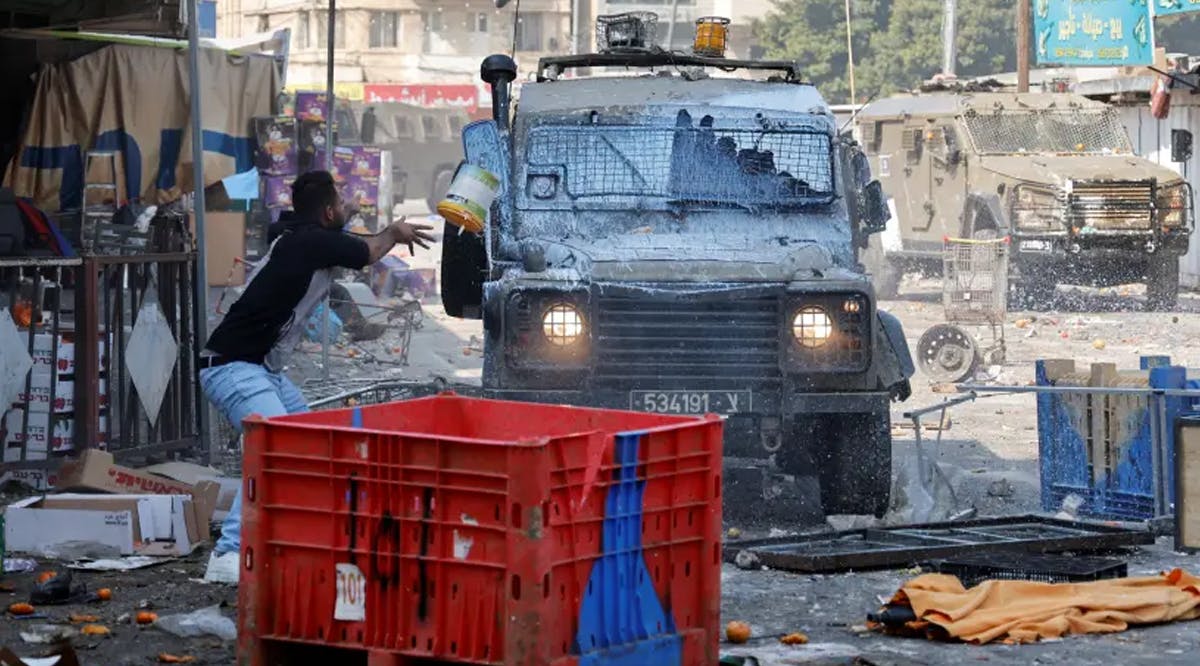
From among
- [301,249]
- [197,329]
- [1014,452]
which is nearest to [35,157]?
[197,329]

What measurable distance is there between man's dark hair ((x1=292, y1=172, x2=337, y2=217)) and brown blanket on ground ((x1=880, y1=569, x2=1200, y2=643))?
2725 millimetres

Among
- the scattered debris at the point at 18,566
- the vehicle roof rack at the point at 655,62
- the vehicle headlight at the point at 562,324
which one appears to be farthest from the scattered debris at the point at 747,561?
the vehicle roof rack at the point at 655,62

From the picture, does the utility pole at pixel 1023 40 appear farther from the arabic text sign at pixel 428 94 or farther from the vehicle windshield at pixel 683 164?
the arabic text sign at pixel 428 94

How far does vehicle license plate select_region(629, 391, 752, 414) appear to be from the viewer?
862 centimetres

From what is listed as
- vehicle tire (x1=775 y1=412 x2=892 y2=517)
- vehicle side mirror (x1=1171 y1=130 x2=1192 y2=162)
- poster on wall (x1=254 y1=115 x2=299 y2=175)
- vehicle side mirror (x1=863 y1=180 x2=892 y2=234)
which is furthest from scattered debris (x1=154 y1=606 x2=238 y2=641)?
vehicle side mirror (x1=1171 y1=130 x2=1192 y2=162)

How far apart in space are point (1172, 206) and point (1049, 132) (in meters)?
1.83

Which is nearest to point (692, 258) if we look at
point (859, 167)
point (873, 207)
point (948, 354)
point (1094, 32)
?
point (873, 207)

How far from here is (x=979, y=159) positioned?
2253 centimetres

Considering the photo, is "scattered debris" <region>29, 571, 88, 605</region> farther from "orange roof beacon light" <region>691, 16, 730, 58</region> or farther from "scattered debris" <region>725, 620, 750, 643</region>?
"orange roof beacon light" <region>691, 16, 730, 58</region>

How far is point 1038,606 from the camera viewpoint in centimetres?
680

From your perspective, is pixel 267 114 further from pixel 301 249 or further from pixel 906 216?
pixel 906 216

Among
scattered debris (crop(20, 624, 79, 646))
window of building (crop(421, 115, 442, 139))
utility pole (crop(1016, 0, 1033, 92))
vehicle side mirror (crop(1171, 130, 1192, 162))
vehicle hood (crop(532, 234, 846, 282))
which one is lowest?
scattered debris (crop(20, 624, 79, 646))

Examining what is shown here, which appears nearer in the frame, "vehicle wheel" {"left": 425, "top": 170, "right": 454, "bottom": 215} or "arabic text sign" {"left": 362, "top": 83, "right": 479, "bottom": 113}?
"vehicle wheel" {"left": 425, "top": 170, "right": 454, "bottom": 215}

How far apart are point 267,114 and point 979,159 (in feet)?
35.0
